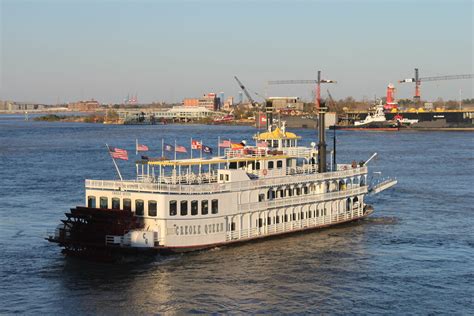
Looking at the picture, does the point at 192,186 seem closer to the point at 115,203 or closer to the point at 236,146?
the point at 115,203

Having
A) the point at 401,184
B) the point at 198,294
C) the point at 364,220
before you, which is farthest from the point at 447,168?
the point at 198,294

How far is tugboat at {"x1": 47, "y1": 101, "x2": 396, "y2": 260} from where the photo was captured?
135 ft

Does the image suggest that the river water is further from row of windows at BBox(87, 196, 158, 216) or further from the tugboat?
row of windows at BBox(87, 196, 158, 216)

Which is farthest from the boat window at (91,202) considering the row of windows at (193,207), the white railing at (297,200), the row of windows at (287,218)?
the white railing at (297,200)

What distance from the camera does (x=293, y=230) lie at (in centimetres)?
4872

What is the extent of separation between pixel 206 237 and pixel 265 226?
5.19 meters

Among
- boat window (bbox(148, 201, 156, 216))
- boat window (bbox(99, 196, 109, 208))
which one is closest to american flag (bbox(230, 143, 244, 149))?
boat window (bbox(148, 201, 156, 216))

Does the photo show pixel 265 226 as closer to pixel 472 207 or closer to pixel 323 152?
pixel 323 152

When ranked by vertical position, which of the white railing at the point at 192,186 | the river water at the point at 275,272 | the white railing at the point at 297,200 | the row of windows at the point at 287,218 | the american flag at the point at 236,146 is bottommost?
the river water at the point at 275,272

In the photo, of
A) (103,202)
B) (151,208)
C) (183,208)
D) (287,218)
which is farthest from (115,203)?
(287,218)

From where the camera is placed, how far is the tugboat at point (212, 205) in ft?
135

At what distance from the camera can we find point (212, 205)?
4341 cm

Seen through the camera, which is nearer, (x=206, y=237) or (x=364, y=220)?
(x=206, y=237)

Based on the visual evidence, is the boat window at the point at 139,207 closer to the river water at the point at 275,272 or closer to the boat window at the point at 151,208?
the boat window at the point at 151,208
